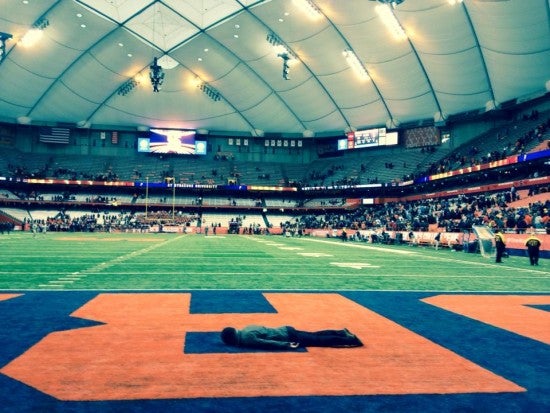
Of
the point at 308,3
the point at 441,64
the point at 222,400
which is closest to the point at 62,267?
the point at 222,400

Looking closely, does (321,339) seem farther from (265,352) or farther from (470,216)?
(470,216)

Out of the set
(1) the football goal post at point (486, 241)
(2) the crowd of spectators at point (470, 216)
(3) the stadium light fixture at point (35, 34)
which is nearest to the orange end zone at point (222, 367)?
(1) the football goal post at point (486, 241)

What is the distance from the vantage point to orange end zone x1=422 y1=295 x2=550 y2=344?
5.38 m

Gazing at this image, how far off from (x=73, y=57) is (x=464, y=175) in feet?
142

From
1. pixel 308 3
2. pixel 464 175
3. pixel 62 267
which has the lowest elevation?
pixel 62 267

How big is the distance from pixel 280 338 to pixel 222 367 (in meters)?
0.87

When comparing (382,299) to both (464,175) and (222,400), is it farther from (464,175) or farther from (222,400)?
(464,175)

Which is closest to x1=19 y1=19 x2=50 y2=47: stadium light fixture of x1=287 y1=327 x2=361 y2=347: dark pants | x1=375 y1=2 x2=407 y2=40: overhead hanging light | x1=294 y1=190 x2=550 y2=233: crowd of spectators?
x1=375 y1=2 x2=407 y2=40: overhead hanging light

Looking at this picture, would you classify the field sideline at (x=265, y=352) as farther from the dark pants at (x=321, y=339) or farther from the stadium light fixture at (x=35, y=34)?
the stadium light fixture at (x=35, y=34)

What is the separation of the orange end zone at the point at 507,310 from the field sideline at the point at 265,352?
0.02 m

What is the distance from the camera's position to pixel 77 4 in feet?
133

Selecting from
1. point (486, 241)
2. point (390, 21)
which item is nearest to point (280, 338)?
point (486, 241)

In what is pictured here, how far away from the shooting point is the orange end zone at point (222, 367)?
3.16 m

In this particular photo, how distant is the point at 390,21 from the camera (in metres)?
37.9
